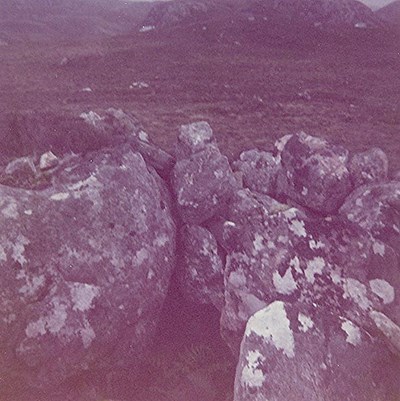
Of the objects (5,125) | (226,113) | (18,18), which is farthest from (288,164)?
(18,18)

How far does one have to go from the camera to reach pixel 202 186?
9938 mm

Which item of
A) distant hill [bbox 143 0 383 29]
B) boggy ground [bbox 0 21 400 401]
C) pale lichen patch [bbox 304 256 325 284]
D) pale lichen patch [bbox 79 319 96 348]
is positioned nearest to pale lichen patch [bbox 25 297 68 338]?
pale lichen patch [bbox 79 319 96 348]

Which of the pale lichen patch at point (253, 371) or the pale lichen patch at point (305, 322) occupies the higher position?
the pale lichen patch at point (305, 322)

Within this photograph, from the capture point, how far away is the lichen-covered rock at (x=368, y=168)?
1078 cm

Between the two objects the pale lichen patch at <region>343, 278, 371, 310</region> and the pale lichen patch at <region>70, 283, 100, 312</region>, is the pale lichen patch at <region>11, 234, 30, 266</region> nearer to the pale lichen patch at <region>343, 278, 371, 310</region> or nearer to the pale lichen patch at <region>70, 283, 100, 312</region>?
the pale lichen patch at <region>70, 283, 100, 312</region>

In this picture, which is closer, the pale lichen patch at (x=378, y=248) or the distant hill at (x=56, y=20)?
the pale lichen patch at (x=378, y=248)

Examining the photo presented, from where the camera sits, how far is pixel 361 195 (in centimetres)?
982

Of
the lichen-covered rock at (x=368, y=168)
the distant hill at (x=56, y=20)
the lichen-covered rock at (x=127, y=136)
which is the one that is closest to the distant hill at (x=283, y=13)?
the distant hill at (x=56, y=20)

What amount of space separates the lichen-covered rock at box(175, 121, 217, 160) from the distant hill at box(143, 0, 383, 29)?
5755 cm

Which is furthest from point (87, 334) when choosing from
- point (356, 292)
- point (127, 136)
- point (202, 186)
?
point (356, 292)

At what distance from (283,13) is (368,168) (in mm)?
65217

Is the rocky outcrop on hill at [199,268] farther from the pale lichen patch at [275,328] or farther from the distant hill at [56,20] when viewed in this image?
the distant hill at [56,20]

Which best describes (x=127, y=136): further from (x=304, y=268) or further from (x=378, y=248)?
(x=378, y=248)

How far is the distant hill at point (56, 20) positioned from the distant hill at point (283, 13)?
481 inches
